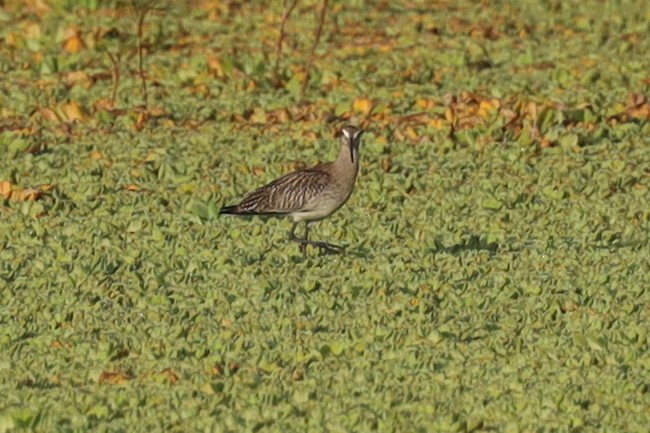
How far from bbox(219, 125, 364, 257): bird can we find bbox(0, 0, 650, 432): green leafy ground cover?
199 millimetres

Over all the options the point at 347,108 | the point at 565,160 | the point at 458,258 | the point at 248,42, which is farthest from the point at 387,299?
the point at 248,42

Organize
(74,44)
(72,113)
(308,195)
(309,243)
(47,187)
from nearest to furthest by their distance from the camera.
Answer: (309,243) → (308,195) → (47,187) → (72,113) → (74,44)

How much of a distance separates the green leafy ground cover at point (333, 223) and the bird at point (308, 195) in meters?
0.20

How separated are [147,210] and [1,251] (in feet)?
3.92

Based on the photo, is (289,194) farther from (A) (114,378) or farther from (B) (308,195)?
(A) (114,378)

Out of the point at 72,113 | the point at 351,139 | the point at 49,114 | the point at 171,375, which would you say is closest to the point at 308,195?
the point at 351,139

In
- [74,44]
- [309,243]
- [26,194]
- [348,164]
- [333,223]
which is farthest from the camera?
[74,44]

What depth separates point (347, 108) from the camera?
13930mm

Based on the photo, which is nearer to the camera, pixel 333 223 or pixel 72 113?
pixel 333 223

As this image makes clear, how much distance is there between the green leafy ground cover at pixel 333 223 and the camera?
8.00m

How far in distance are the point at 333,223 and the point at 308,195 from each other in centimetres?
75

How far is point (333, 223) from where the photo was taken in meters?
11.2

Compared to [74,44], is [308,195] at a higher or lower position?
higher

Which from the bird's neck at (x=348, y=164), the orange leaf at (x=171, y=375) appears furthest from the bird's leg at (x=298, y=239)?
the orange leaf at (x=171, y=375)
